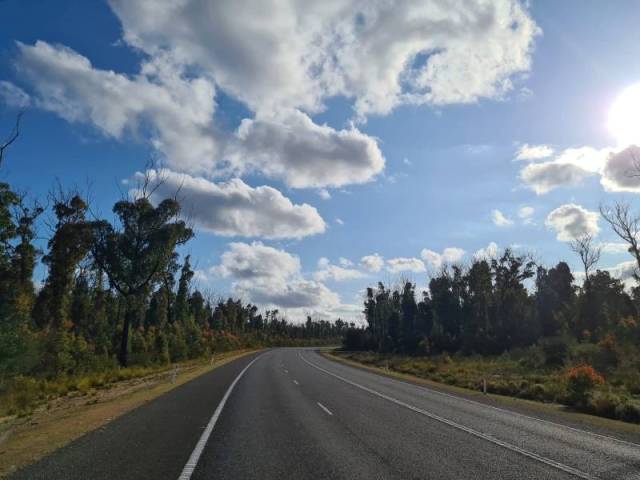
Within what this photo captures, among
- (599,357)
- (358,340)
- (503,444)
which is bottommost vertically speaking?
(503,444)

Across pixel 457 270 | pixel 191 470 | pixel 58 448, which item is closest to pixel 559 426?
pixel 191 470

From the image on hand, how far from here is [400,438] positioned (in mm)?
10188

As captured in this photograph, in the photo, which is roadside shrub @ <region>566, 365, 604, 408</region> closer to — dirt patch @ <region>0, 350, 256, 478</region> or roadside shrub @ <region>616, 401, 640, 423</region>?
roadside shrub @ <region>616, 401, 640, 423</region>

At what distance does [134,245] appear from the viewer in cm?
3762

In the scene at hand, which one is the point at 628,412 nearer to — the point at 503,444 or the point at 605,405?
the point at 605,405

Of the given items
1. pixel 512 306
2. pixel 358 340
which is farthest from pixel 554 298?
pixel 358 340

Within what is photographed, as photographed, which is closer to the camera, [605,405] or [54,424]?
[54,424]

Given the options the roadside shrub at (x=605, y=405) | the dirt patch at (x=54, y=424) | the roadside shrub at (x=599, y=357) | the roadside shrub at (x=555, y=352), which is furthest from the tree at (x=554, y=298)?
the dirt patch at (x=54, y=424)

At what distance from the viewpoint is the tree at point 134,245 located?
121 feet

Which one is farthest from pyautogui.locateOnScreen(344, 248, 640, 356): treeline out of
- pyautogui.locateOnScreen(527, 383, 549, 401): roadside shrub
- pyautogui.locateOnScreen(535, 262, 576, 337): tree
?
pyautogui.locateOnScreen(527, 383, 549, 401): roadside shrub

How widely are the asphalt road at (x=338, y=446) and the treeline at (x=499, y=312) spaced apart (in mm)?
37513

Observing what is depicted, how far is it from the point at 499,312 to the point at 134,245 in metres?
66.9

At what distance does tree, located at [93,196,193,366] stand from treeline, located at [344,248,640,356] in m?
37.9

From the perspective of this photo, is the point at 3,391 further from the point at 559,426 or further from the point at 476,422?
the point at 559,426
